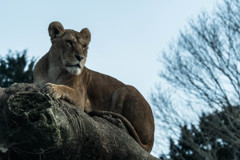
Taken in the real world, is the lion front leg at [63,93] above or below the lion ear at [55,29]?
below

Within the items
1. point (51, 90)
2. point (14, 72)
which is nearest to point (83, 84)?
point (51, 90)

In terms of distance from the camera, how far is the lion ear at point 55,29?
538 cm

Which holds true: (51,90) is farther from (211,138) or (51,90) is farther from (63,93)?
(211,138)

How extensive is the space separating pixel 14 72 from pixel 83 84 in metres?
13.6

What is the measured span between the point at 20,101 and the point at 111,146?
913mm

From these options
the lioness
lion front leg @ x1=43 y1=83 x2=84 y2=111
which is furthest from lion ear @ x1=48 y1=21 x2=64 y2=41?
lion front leg @ x1=43 y1=83 x2=84 y2=111

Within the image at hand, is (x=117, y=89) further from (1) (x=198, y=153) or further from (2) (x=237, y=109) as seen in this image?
(1) (x=198, y=153)

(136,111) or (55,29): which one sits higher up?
(55,29)

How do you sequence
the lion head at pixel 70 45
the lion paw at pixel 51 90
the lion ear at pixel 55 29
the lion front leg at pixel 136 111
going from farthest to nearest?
the lion ear at pixel 55 29, the lion front leg at pixel 136 111, the lion head at pixel 70 45, the lion paw at pixel 51 90

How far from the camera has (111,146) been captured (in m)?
3.40

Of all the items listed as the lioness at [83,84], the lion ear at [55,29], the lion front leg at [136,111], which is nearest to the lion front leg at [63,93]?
the lioness at [83,84]

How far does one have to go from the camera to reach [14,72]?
18703 millimetres

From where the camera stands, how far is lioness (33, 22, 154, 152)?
16.6 ft

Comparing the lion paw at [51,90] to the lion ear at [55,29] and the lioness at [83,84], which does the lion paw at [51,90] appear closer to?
the lioness at [83,84]
